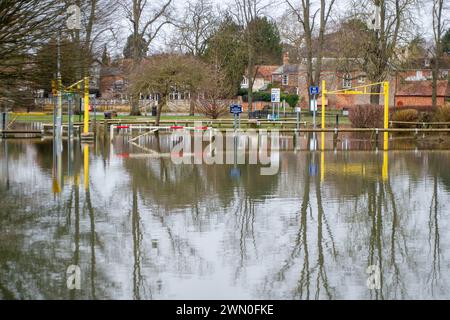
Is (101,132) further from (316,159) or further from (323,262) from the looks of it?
(323,262)

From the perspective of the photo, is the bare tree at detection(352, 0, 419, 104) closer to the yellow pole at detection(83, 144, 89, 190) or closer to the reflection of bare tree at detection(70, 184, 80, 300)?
the yellow pole at detection(83, 144, 89, 190)

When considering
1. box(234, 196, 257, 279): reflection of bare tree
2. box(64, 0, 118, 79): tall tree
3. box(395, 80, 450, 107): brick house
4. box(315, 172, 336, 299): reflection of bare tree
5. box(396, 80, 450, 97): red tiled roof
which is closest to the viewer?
box(315, 172, 336, 299): reflection of bare tree

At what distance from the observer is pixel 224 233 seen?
1088 centimetres

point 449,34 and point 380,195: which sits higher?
point 449,34

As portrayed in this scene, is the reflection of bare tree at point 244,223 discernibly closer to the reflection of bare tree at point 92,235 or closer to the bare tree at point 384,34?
the reflection of bare tree at point 92,235

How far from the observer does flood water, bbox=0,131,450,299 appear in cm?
792

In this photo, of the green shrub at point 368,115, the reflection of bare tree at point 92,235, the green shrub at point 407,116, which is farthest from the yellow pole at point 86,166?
the green shrub at point 407,116

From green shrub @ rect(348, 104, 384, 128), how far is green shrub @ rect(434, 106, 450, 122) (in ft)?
9.40

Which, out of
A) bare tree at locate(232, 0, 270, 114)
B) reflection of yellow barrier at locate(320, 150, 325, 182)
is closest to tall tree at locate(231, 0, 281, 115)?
bare tree at locate(232, 0, 270, 114)

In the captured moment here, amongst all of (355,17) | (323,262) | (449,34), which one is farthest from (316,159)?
(449,34)

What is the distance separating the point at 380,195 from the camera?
14969 millimetres
